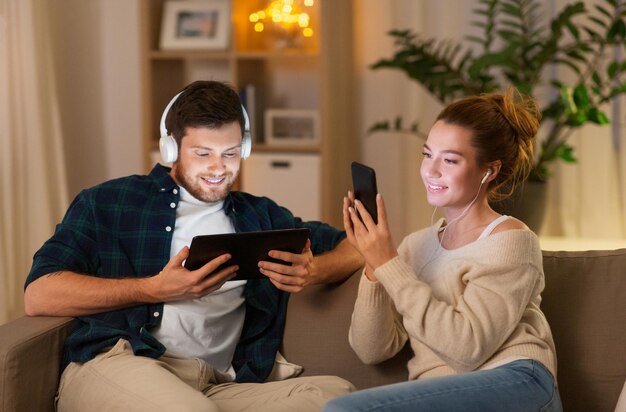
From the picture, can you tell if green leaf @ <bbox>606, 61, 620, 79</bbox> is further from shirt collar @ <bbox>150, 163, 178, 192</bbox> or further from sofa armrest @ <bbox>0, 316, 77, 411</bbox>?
sofa armrest @ <bbox>0, 316, 77, 411</bbox>

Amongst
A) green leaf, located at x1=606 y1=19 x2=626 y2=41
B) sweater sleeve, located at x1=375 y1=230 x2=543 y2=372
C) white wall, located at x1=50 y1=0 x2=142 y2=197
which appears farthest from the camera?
white wall, located at x1=50 y1=0 x2=142 y2=197

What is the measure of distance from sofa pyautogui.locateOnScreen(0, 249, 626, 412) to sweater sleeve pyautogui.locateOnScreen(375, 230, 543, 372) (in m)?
0.26

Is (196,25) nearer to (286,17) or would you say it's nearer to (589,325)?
(286,17)

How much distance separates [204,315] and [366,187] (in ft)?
1.63

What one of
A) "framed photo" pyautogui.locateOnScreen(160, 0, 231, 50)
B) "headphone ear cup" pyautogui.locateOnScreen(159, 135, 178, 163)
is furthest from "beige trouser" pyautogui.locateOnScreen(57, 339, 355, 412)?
"framed photo" pyautogui.locateOnScreen(160, 0, 231, 50)

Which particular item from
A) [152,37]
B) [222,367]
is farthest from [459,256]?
[152,37]

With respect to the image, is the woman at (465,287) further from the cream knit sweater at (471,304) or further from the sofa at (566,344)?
the sofa at (566,344)

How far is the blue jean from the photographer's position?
163 centimetres

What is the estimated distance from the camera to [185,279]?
79.3 inches

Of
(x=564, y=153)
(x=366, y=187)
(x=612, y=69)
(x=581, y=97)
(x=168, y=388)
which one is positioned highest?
(x=612, y=69)

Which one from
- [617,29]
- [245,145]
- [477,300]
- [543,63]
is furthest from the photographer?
[543,63]

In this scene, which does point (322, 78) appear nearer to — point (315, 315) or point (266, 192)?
point (266, 192)

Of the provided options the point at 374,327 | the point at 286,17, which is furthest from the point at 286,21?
the point at 374,327

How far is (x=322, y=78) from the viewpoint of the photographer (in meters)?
4.17
